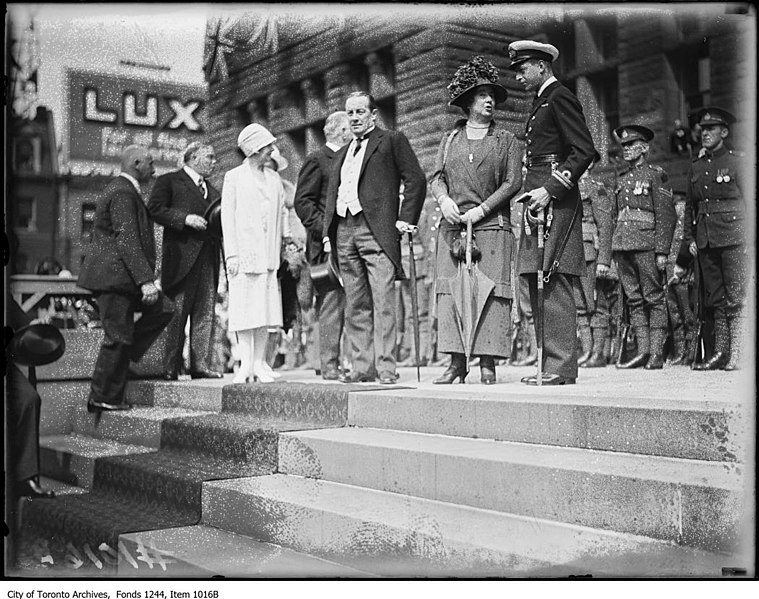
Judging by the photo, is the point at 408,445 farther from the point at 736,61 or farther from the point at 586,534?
the point at 736,61

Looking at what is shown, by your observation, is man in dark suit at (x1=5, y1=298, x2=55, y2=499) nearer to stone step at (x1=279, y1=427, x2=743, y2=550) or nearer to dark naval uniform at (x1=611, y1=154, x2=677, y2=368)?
stone step at (x1=279, y1=427, x2=743, y2=550)

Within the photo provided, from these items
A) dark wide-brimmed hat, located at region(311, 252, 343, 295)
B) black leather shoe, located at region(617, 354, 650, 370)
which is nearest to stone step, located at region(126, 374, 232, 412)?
dark wide-brimmed hat, located at region(311, 252, 343, 295)

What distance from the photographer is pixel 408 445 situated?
4.77 meters

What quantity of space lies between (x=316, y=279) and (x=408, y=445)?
287 cm

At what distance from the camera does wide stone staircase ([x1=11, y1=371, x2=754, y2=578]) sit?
3.83 metres

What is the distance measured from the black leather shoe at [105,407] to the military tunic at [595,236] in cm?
350

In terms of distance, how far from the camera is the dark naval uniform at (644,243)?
24.5 feet

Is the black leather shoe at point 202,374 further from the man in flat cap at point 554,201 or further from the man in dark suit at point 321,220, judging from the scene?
the man in flat cap at point 554,201

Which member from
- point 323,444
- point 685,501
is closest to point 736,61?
point 685,501

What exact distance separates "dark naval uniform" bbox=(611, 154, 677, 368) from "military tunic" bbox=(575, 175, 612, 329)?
10 centimetres

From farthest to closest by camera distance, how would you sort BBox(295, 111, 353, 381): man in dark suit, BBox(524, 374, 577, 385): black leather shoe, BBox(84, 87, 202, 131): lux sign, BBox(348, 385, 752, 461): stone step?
BBox(295, 111, 353, 381): man in dark suit, BBox(84, 87, 202, 131): lux sign, BBox(524, 374, 577, 385): black leather shoe, BBox(348, 385, 752, 461): stone step

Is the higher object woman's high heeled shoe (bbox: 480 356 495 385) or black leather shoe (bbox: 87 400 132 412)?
woman's high heeled shoe (bbox: 480 356 495 385)

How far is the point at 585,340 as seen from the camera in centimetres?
827

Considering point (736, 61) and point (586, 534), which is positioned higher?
point (736, 61)
